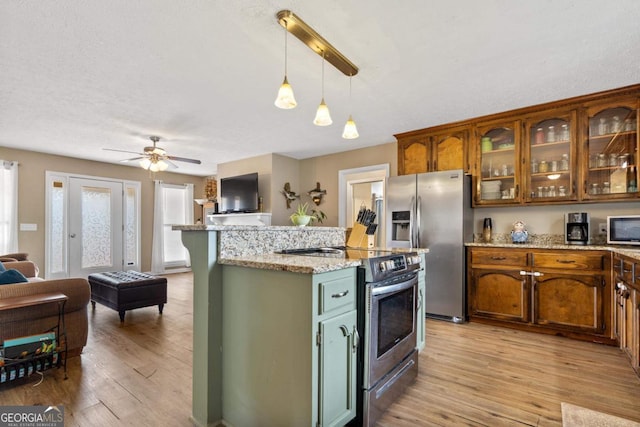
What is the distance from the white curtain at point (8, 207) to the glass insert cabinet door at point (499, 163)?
275 inches

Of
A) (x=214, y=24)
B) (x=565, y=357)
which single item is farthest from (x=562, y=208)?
(x=214, y=24)

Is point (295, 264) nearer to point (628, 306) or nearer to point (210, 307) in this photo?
point (210, 307)

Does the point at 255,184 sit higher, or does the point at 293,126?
the point at 293,126

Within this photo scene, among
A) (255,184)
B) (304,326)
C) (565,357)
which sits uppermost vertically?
(255,184)

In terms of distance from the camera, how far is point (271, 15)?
1.91 metres

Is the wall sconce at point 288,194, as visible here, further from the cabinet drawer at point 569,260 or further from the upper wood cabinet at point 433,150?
the cabinet drawer at point 569,260

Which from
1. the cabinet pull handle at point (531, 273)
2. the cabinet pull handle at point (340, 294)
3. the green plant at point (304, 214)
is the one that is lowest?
the cabinet pull handle at point (531, 273)

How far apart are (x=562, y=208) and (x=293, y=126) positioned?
3315 millimetres

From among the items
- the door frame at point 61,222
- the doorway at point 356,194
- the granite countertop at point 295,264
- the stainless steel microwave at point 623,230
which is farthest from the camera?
the door frame at point 61,222

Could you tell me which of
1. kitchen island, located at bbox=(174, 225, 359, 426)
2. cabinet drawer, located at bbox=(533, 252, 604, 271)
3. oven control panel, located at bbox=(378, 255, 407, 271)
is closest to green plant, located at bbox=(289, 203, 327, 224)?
kitchen island, located at bbox=(174, 225, 359, 426)

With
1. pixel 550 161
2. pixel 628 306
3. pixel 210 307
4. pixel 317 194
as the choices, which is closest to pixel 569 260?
pixel 628 306

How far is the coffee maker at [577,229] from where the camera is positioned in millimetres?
3244

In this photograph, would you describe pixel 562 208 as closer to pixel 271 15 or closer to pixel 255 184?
pixel 271 15

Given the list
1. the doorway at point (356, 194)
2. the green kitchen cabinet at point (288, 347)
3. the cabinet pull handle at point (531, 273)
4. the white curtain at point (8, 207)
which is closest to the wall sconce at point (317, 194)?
the doorway at point (356, 194)
